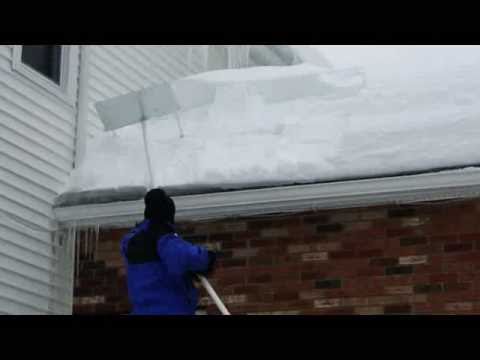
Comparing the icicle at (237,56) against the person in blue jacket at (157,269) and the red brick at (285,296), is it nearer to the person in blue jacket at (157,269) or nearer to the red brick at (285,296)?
the red brick at (285,296)

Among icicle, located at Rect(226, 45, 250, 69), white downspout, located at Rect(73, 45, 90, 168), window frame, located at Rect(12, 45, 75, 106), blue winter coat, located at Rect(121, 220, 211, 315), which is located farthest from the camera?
icicle, located at Rect(226, 45, 250, 69)

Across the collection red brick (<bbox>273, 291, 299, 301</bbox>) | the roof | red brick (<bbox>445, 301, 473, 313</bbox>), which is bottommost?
red brick (<bbox>445, 301, 473, 313</bbox>)

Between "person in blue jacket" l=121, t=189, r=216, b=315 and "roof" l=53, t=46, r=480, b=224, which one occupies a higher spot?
"roof" l=53, t=46, r=480, b=224

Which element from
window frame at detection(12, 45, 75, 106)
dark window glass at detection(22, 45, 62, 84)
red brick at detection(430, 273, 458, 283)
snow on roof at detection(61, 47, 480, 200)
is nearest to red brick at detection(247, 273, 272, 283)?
snow on roof at detection(61, 47, 480, 200)

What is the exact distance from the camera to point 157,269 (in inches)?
208

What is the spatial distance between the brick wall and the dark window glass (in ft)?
6.05

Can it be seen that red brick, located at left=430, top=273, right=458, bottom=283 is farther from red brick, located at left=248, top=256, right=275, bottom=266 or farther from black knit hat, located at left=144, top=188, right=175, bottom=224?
black knit hat, located at left=144, top=188, right=175, bottom=224

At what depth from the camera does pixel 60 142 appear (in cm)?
761

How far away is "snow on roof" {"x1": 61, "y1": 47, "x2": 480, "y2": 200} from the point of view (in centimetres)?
636

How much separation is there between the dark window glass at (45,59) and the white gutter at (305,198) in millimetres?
1314

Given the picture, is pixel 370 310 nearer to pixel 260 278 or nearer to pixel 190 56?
pixel 260 278

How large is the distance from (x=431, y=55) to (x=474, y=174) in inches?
64.1

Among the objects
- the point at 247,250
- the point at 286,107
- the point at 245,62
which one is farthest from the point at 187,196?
the point at 245,62

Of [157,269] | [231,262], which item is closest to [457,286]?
[231,262]
